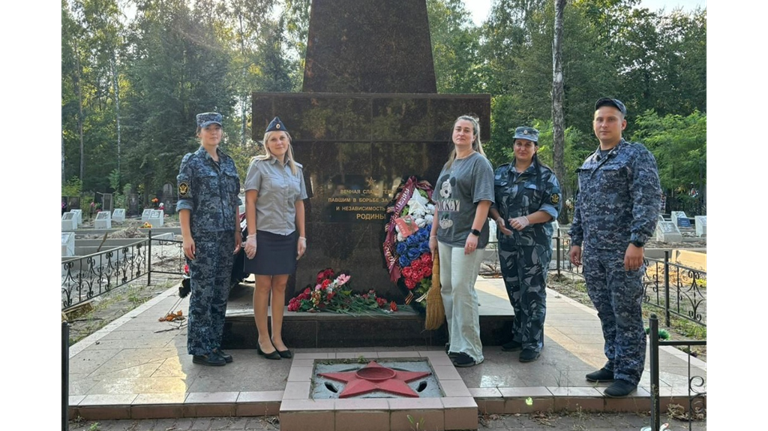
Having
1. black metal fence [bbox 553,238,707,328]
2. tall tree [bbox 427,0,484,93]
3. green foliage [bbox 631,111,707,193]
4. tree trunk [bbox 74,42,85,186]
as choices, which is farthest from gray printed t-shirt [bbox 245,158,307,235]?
tree trunk [bbox 74,42,85,186]

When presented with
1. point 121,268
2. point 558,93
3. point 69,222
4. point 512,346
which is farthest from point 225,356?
point 69,222

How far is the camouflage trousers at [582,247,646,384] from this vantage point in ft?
12.6

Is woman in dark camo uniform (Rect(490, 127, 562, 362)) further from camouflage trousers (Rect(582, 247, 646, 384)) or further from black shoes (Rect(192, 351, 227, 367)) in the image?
black shoes (Rect(192, 351, 227, 367))

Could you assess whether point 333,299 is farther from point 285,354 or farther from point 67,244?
point 67,244

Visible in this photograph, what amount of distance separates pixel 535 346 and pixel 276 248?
249 cm

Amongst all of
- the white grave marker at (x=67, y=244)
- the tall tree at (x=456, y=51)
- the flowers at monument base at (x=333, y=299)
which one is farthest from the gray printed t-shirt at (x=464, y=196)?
the tall tree at (x=456, y=51)

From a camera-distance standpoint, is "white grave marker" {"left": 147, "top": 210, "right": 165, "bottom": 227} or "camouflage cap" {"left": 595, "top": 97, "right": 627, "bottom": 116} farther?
"white grave marker" {"left": 147, "top": 210, "right": 165, "bottom": 227}

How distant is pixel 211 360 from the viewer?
455 centimetres

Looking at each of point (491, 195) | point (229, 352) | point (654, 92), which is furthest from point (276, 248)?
point (654, 92)

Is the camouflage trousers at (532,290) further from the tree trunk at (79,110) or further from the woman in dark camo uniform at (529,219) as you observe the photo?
the tree trunk at (79,110)

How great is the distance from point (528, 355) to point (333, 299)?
1.97 m

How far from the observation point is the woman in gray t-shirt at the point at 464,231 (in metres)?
4.41
